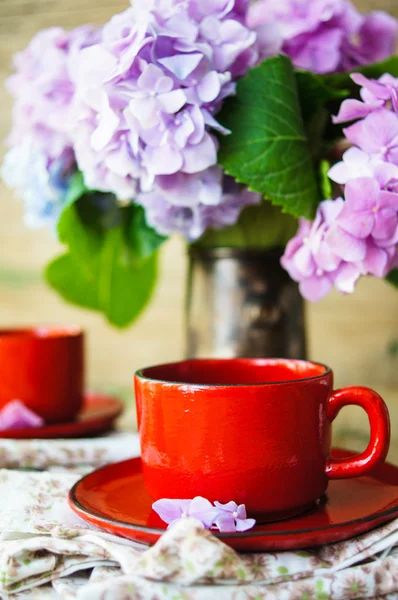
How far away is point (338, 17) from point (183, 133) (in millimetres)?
243

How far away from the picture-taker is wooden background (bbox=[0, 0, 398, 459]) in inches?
42.6

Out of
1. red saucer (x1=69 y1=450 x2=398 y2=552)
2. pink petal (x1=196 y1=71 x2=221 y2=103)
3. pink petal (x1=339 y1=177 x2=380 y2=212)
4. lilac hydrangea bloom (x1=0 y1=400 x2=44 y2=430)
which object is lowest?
lilac hydrangea bloom (x1=0 y1=400 x2=44 y2=430)

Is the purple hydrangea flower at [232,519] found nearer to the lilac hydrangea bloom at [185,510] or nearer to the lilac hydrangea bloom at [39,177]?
the lilac hydrangea bloom at [185,510]

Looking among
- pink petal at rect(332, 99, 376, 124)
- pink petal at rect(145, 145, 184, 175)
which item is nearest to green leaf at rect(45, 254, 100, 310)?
pink petal at rect(145, 145, 184, 175)

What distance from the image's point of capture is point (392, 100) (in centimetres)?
54

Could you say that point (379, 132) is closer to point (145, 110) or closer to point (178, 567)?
point (145, 110)

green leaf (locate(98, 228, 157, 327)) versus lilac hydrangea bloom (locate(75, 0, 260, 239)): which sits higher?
lilac hydrangea bloom (locate(75, 0, 260, 239))

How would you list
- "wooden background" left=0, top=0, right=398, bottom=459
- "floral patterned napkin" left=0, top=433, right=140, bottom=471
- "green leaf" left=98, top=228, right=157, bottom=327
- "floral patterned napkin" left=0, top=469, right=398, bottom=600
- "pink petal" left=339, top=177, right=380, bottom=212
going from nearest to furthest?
"floral patterned napkin" left=0, top=469, right=398, bottom=600 → "pink petal" left=339, top=177, right=380, bottom=212 → "floral patterned napkin" left=0, top=433, right=140, bottom=471 → "green leaf" left=98, top=228, right=157, bottom=327 → "wooden background" left=0, top=0, right=398, bottom=459

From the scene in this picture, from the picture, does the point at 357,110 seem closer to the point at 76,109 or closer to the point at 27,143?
the point at 76,109

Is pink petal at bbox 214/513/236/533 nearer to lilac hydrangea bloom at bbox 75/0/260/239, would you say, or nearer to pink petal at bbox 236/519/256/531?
pink petal at bbox 236/519/256/531

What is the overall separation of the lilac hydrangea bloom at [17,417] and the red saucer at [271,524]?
0.23m

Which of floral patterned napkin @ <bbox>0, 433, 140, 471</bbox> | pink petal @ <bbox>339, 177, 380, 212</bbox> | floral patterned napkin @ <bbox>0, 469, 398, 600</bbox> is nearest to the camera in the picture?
floral patterned napkin @ <bbox>0, 469, 398, 600</bbox>

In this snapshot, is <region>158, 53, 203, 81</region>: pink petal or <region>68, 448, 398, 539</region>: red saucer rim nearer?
<region>68, 448, 398, 539</region>: red saucer rim

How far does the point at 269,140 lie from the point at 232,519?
30 cm
